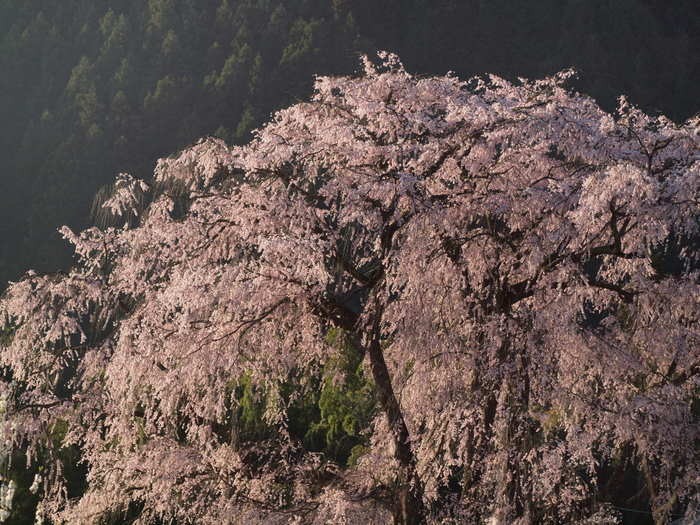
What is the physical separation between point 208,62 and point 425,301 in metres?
54.2

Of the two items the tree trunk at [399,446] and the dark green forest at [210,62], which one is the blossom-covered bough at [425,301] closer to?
the tree trunk at [399,446]

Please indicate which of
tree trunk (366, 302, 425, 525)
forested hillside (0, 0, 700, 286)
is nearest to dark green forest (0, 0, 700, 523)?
forested hillside (0, 0, 700, 286)

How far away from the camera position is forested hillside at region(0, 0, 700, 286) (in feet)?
176

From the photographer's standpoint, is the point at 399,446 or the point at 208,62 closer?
the point at 399,446

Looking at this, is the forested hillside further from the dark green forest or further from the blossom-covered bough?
the blossom-covered bough

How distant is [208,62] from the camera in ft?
198

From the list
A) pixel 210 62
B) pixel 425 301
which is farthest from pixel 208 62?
pixel 425 301

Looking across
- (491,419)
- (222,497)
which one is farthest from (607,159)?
(222,497)

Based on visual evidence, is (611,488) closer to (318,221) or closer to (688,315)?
(688,315)

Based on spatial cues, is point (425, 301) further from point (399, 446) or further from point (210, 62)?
point (210, 62)

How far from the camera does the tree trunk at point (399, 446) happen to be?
326 inches

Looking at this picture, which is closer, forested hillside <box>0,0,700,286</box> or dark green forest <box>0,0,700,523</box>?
dark green forest <box>0,0,700,523</box>

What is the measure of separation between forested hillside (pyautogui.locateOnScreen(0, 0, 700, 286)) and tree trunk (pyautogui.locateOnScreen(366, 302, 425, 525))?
40.9 m

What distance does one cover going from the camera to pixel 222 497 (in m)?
8.93
